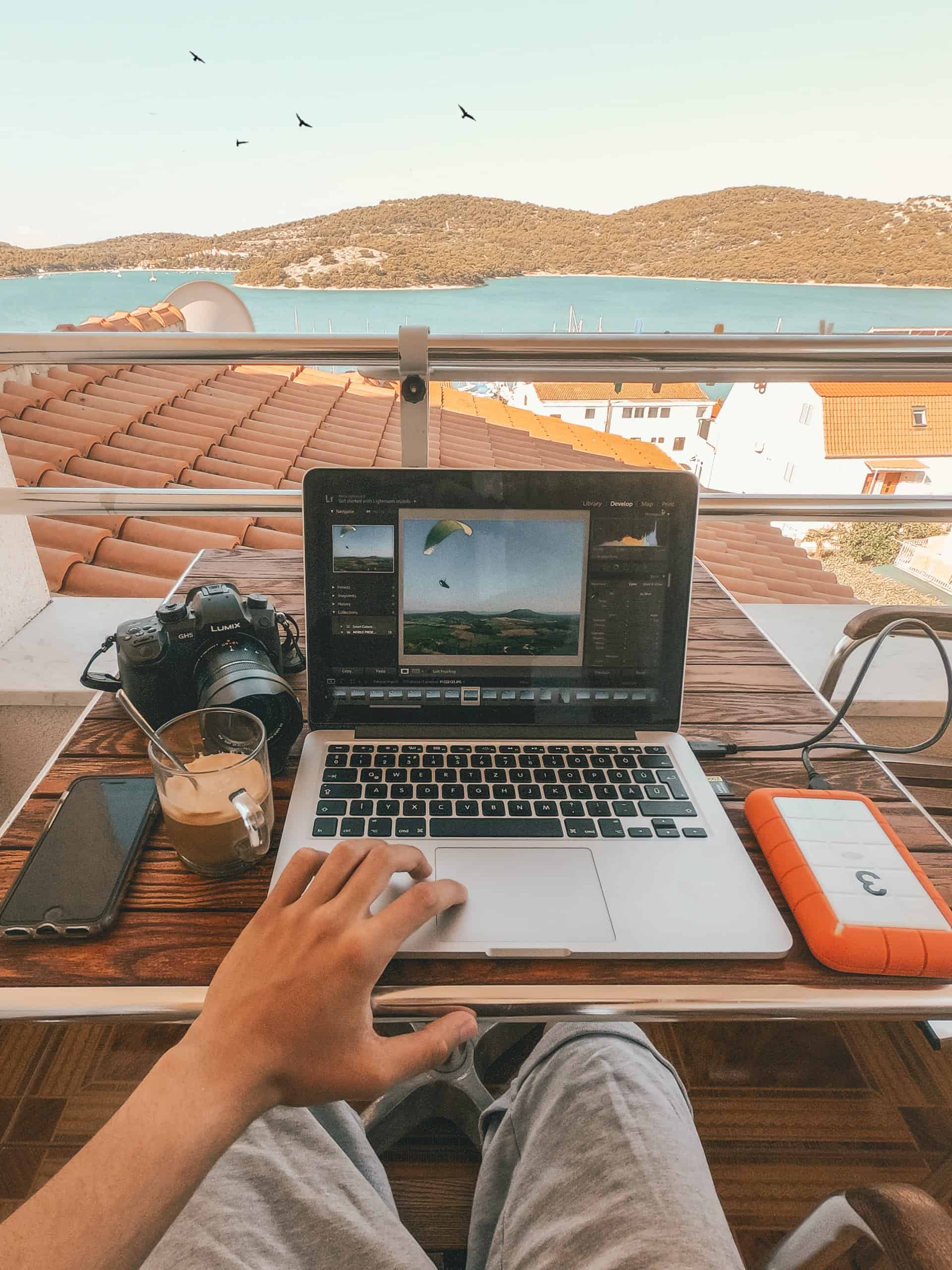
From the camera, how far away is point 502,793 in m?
0.61

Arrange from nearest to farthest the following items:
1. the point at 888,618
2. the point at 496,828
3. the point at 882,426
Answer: the point at 496,828 < the point at 888,618 < the point at 882,426

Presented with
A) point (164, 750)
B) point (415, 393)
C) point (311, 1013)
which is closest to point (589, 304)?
point (415, 393)

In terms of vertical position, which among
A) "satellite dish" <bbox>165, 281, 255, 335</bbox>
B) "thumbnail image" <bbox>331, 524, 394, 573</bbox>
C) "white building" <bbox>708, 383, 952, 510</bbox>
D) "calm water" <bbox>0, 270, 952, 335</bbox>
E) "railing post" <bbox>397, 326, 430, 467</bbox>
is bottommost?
"white building" <bbox>708, 383, 952, 510</bbox>

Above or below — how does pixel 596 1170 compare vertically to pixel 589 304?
below

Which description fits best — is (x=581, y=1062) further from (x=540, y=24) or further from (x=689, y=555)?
(x=540, y=24)

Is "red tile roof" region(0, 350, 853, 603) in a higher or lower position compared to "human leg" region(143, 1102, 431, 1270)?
higher

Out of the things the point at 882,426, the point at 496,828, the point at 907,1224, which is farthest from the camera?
the point at 882,426

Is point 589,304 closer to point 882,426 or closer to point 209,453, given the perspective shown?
point 882,426

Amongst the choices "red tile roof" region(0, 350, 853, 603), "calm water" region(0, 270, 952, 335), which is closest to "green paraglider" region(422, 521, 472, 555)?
"red tile roof" region(0, 350, 853, 603)

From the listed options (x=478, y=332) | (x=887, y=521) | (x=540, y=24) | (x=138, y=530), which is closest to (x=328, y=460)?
(x=138, y=530)

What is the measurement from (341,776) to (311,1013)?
22cm

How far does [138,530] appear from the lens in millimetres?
1737

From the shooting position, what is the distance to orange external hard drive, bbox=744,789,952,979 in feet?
1.51

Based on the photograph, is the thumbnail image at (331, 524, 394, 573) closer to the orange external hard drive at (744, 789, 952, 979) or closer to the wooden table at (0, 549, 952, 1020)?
Result: the wooden table at (0, 549, 952, 1020)
